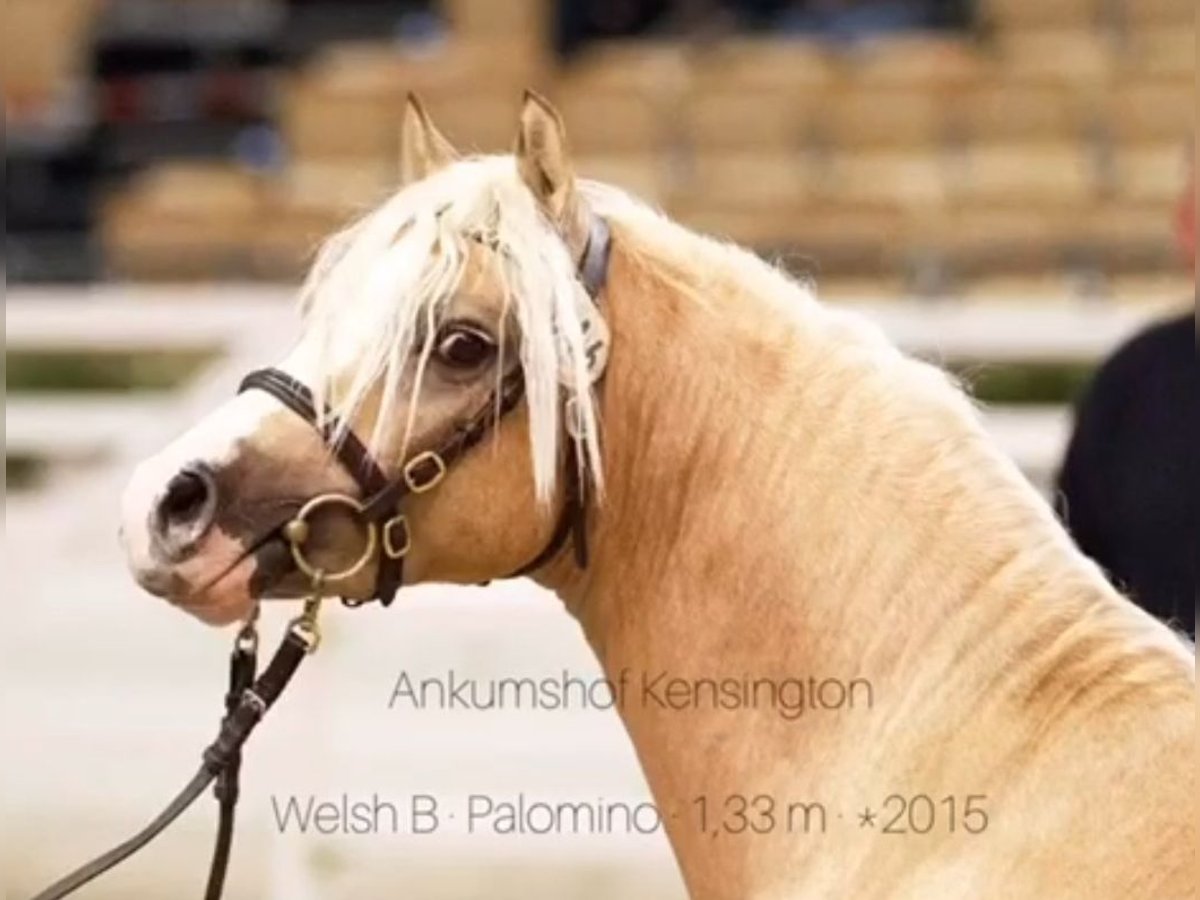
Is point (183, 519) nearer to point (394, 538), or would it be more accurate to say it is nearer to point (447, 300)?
point (394, 538)

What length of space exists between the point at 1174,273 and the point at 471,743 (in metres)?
2.75

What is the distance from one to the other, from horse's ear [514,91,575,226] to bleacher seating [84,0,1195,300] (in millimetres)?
5234

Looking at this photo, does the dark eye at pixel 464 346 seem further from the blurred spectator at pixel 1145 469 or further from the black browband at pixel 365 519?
the blurred spectator at pixel 1145 469

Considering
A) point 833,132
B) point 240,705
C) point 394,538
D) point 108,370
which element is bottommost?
point 108,370

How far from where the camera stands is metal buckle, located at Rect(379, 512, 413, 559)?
2289mm

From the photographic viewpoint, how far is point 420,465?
7.49 ft

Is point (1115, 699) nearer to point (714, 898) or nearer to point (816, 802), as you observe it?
point (816, 802)

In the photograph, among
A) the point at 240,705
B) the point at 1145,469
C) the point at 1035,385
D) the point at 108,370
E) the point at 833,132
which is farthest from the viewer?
the point at 833,132

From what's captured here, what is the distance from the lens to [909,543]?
225cm

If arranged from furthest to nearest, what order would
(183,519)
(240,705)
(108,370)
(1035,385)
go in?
1. (108,370)
2. (1035,385)
3. (240,705)
4. (183,519)

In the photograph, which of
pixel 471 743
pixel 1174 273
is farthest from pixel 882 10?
pixel 471 743

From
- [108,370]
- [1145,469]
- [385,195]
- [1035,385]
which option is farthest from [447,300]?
[108,370]

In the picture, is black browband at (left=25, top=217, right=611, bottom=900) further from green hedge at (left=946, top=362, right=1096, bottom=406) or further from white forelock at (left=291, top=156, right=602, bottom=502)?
green hedge at (left=946, top=362, right=1096, bottom=406)

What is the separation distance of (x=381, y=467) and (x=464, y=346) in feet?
0.40
